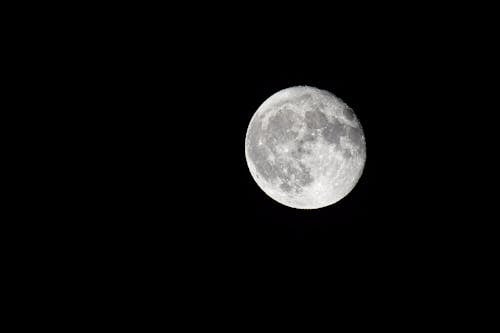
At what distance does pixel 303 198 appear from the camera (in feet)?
12.6

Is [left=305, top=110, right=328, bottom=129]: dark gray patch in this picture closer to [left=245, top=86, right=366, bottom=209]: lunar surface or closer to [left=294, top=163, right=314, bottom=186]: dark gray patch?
[left=245, top=86, right=366, bottom=209]: lunar surface

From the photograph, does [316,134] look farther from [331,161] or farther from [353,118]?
[353,118]

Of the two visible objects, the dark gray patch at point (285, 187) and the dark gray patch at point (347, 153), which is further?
the dark gray patch at point (285, 187)

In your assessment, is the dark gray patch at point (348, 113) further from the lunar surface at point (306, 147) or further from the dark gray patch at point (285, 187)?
the dark gray patch at point (285, 187)

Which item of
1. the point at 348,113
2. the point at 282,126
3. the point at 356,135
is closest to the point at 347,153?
the point at 356,135

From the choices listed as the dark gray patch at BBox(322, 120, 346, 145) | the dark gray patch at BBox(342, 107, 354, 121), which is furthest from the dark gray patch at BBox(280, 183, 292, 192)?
the dark gray patch at BBox(342, 107, 354, 121)

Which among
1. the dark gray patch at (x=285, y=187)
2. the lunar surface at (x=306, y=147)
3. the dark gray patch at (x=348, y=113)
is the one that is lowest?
the dark gray patch at (x=285, y=187)

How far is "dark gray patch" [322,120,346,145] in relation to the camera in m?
3.57

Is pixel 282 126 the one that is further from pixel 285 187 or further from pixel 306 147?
pixel 285 187

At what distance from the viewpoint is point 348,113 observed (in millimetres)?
3842

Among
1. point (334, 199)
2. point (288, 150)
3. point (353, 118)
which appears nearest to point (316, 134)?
point (288, 150)

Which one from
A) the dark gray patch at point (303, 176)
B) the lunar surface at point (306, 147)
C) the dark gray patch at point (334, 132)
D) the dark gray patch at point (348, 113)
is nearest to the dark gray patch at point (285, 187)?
the lunar surface at point (306, 147)

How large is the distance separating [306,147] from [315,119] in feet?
0.96

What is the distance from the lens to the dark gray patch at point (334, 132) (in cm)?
357
